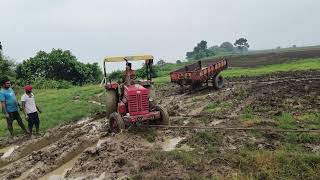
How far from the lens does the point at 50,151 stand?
1246 centimetres

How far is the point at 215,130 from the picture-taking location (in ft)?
41.4

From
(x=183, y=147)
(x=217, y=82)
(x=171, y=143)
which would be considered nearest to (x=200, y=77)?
(x=217, y=82)

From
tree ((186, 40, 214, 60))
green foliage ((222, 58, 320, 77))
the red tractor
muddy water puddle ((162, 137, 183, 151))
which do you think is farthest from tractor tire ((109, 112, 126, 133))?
tree ((186, 40, 214, 60))

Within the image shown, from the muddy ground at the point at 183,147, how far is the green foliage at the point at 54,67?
2372cm

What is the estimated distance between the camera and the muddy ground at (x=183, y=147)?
901 centimetres

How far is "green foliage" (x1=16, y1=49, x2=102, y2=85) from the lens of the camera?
40.5m

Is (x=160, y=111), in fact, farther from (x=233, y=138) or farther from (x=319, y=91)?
(x=319, y=91)

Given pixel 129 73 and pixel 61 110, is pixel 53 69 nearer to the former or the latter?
pixel 61 110

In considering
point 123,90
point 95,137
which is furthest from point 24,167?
point 123,90

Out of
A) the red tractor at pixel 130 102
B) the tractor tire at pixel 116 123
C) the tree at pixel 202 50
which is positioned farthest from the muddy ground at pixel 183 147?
the tree at pixel 202 50

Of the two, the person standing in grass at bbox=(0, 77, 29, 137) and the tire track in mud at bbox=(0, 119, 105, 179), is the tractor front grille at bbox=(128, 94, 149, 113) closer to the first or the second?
the tire track in mud at bbox=(0, 119, 105, 179)

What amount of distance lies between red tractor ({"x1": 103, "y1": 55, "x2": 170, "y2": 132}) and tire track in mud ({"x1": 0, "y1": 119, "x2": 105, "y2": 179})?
2.84 ft

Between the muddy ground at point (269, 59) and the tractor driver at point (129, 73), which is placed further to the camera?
the muddy ground at point (269, 59)

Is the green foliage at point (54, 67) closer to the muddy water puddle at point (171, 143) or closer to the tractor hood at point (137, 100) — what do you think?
the tractor hood at point (137, 100)
